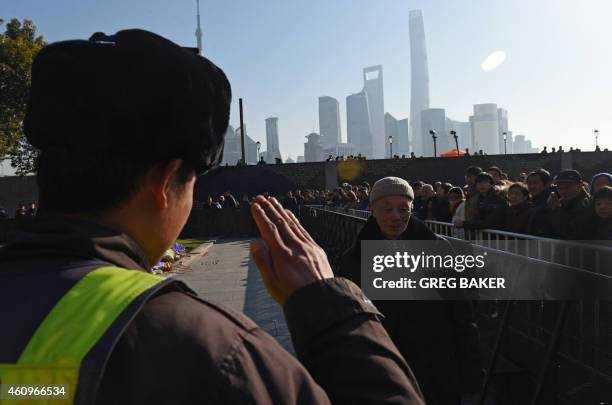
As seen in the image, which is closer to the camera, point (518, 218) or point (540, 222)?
point (540, 222)

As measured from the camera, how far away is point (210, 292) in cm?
957

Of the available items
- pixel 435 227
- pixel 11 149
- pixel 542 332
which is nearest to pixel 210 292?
pixel 435 227

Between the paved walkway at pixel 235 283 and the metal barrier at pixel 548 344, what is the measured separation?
93.3 inches

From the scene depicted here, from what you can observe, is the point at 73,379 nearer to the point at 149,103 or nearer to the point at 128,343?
the point at 128,343

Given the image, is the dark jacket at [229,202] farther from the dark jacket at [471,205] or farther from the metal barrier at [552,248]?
the metal barrier at [552,248]

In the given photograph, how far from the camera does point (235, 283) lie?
10570 mm

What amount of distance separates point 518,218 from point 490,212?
37cm

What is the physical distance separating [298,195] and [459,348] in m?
20.8

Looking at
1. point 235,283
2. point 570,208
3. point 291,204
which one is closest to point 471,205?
point 570,208

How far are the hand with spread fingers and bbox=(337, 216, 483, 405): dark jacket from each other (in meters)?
1.96

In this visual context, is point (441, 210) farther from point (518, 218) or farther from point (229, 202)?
point (229, 202)

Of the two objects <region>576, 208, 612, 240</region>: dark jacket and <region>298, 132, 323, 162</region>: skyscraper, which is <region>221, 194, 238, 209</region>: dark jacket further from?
<region>298, 132, 323, 162</region>: skyscraper

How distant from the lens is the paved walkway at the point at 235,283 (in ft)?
23.6

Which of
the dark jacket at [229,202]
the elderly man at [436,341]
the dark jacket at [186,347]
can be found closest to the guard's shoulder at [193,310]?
the dark jacket at [186,347]
